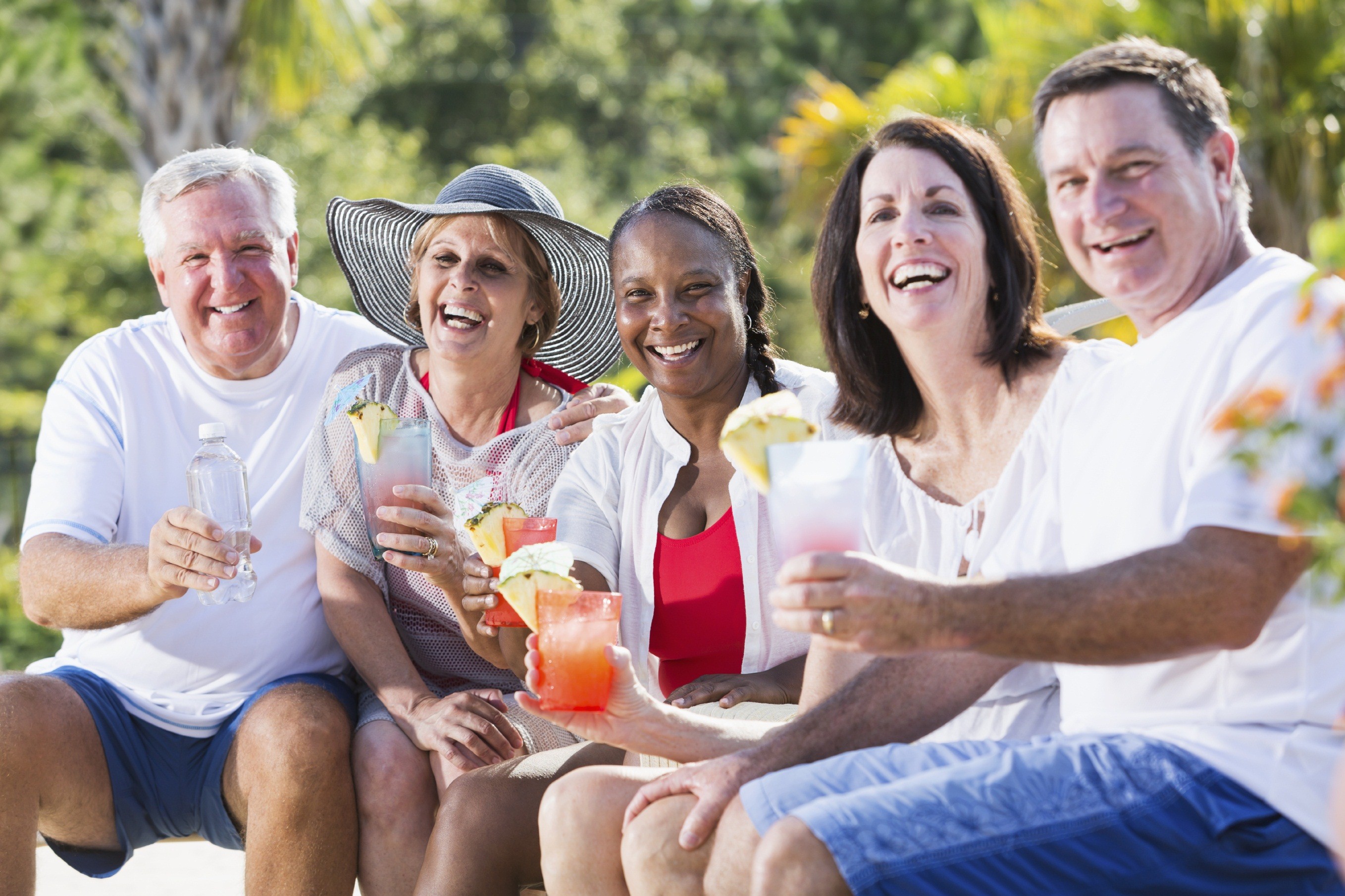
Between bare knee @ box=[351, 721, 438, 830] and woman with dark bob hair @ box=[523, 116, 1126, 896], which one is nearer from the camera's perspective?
woman with dark bob hair @ box=[523, 116, 1126, 896]

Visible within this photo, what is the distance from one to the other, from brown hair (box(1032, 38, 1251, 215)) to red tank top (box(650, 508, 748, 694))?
1.34 meters

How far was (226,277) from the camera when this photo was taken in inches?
149

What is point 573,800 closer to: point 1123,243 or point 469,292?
point 1123,243

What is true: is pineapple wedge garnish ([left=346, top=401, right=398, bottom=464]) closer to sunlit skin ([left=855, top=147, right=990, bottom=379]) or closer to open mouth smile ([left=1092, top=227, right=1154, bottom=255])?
sunlit skin ([left=855, top=147, right=990, bottom=379])

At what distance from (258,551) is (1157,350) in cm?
244

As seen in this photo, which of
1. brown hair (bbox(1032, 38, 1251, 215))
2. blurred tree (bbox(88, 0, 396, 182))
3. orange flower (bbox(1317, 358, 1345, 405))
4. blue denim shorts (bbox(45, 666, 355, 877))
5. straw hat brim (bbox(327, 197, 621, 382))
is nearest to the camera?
orange flower (bbox(1317, 358, 1345, 405))

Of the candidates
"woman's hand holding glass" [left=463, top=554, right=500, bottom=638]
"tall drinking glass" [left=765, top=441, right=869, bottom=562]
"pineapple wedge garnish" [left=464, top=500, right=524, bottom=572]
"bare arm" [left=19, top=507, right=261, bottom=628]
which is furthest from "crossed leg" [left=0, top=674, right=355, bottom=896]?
"tall drinking glass" [left=765, top=441, right=869, bottom=562]

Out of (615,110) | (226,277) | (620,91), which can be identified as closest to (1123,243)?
(226,277)

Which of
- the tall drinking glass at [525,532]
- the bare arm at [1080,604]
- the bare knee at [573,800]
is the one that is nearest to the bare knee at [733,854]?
the bare knee at [573,800]

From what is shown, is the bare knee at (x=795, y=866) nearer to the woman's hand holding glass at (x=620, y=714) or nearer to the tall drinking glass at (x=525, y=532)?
the woman's hand holding glass at (x=620, y=714)

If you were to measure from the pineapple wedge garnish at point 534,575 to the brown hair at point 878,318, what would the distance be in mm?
772

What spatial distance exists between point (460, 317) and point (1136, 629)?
2183mm

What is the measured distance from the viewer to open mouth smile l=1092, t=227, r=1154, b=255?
2326 millimetres

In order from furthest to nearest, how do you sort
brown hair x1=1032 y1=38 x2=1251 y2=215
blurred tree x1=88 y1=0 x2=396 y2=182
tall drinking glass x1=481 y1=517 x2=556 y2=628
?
blurred tree x1=88 y1=0 x2=396 y2=182 < tall drinking glass x1=481 y1=517 x2=556 y2=628 < brown hair x1=1032 y1=38 x2=1251 y2=215
